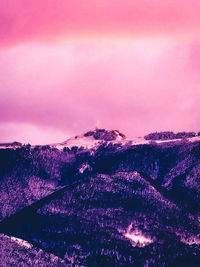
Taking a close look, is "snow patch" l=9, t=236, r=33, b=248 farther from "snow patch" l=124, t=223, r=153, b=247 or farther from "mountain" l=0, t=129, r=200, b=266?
"snow patch" l=124, t=223, r=153, b=247

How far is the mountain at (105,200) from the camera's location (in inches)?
3863

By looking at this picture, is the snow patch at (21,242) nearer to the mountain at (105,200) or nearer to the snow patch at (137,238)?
the mountain at (105,200)

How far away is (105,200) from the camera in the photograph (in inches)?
4402

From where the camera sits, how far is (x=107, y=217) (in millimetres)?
107562

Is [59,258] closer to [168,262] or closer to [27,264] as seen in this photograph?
[27,264]

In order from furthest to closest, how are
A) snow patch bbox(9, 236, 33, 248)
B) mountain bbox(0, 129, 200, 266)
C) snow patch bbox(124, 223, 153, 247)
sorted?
1. snow patch bbox(9, 236, 33, 248)
2. snow patch bbox(124, 223, 153, 247)
3. mountain bbox(0, 129, 200, 266)

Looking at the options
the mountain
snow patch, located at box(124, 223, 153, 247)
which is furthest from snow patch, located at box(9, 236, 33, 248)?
snow patch, located at box(124, 223, 153, 247)

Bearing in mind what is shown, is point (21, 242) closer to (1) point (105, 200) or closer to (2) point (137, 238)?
(1) point (105, 200)

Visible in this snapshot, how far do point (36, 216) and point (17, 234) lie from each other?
21.7 feet

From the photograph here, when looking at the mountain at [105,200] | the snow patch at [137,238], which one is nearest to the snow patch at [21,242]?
the mountain at [105,200]

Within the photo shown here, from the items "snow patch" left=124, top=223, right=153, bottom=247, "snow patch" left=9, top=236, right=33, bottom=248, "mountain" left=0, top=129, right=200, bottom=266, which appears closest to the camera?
"mountain" left=0, top=129, right=200, bottom=266

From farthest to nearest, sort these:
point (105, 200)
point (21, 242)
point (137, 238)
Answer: point (105, 200), point (21, 242), point (137, 238)

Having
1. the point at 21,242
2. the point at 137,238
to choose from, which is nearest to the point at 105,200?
the point at 137,238

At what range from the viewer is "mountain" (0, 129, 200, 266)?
98.1 m
